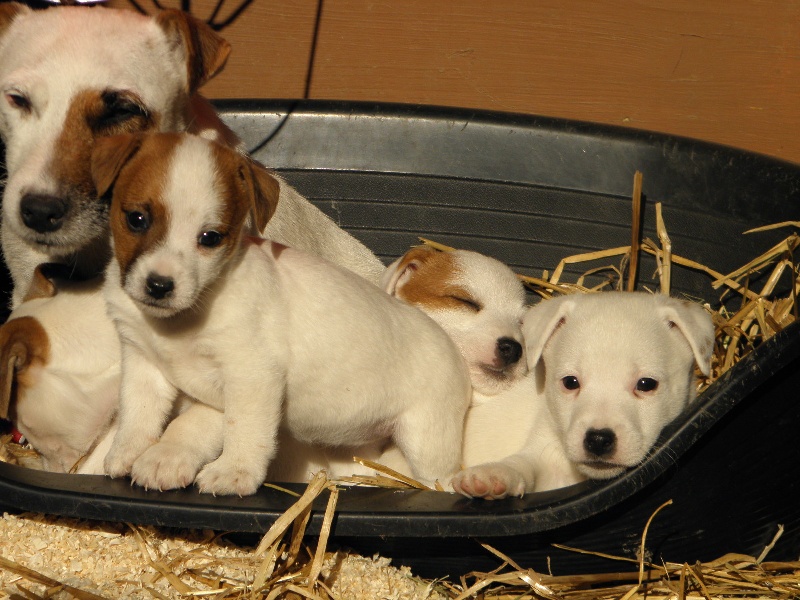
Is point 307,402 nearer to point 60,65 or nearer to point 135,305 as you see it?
point 135,305

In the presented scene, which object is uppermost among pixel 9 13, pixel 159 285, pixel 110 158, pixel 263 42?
pixel 263 42

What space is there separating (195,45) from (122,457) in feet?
4.86

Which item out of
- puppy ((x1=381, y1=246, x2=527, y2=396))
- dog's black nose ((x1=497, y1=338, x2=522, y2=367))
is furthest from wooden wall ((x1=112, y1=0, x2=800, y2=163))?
dog's black nose ((x1=497, y1=338, x2=522, y2=367))

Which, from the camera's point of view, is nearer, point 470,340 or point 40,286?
point 40,286

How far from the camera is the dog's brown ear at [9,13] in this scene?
346cm

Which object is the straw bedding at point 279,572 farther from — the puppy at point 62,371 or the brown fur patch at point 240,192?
the brown fur patch at point 240,192

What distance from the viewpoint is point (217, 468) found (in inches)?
113

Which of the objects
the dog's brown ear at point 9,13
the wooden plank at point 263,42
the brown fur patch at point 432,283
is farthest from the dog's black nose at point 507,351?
the wooden plank at point 263,42

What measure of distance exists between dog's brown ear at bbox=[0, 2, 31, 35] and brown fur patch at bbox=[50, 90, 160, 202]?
2.01 ft

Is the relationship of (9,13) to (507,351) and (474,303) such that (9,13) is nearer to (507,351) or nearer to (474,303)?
(474,303)

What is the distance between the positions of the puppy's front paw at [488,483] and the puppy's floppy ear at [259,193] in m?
1.01

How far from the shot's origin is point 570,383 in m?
3.38

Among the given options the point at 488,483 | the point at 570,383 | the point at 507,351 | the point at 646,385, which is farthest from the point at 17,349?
the point at 646,385

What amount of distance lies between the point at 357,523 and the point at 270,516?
0.82ft
